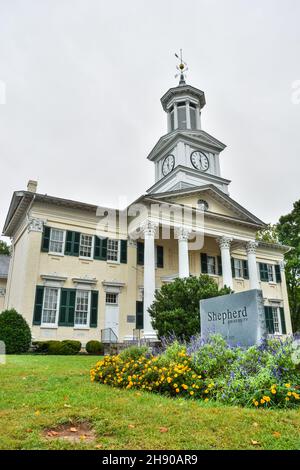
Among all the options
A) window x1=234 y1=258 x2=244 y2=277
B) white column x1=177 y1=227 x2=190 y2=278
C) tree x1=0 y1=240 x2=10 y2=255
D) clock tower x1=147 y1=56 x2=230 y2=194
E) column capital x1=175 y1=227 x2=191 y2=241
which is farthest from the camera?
tree x1=0 y1=240 x2=10 y2=255

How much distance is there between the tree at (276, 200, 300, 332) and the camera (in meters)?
33.6

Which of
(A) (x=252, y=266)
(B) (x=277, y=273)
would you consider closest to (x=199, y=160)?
(A) (x=252, y=266)

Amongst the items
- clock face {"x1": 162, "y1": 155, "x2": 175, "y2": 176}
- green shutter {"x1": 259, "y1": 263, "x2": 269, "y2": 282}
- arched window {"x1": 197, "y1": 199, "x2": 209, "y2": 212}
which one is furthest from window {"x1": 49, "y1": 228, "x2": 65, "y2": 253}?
green shutter {"x1": 259, "y1": 263, "x2": 269, "y2": 282}

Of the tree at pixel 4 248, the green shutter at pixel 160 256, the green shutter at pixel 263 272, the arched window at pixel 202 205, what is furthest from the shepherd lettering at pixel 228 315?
the tree at pixel 4 248

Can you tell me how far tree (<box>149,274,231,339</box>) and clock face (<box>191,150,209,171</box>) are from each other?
16.1 meters

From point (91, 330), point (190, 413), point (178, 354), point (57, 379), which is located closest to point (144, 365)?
point (178, 354)

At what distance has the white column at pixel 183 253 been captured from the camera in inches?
872

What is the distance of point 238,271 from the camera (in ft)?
95.4

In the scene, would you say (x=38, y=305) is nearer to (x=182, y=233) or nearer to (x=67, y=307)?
(x=67, y=307)

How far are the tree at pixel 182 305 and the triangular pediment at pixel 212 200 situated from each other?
793 centimetres

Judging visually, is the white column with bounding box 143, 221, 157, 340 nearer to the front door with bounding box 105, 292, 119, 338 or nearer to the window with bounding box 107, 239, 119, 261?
the window with bounding box 107, 239, 119, 261

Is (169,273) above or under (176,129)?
under

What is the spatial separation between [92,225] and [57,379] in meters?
15.5
